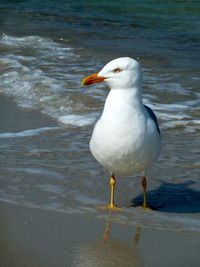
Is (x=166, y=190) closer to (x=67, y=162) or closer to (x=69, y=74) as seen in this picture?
(x=67, y=162)

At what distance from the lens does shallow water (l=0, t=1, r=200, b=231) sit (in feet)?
15.0

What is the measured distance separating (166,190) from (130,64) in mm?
1234

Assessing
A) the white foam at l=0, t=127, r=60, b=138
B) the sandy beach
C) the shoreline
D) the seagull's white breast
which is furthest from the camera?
the shoreline

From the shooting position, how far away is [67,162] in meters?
5.36

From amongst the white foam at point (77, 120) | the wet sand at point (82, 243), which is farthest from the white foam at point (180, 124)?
the wet sand at point (82, 243)

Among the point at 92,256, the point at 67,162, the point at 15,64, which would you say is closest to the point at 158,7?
the point at 15,64

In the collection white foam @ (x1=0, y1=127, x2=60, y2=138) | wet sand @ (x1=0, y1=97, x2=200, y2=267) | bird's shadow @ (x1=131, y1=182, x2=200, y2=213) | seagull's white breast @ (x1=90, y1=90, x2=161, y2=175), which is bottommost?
white foam @ (x1=0, y1=127, x2=60, y2=138)

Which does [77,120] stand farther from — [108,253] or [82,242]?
[108,253]

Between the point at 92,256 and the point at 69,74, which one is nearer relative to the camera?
the point at 92,256

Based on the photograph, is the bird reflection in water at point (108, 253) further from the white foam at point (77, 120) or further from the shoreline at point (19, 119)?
the white foam at point (77, 120)

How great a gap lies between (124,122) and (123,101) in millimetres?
142

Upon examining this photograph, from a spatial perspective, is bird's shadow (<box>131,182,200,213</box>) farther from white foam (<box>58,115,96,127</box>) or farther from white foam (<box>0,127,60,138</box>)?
white foam (<box>58,115,96,127</box>)

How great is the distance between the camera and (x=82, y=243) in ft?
11.8

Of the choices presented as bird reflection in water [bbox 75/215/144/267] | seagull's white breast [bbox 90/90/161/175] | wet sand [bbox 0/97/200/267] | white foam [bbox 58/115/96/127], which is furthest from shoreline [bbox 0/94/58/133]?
bird reflection in water [bbox 75/215/144/267]
